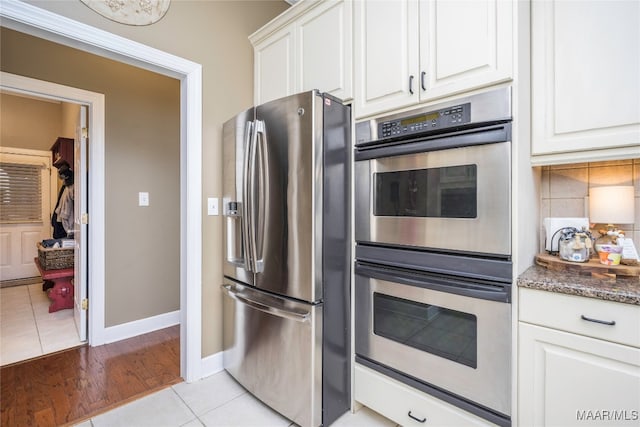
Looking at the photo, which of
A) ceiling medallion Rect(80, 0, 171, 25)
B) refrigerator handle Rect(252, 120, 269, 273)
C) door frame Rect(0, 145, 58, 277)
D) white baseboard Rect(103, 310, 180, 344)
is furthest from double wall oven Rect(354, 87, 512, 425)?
door frame Rect(0, 145, 58, 277)

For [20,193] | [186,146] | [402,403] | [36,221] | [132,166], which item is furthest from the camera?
[36,221]

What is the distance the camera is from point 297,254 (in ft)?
5.12

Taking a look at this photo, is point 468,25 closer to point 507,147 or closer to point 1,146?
point 507,147

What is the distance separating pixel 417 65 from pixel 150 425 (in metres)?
2.30

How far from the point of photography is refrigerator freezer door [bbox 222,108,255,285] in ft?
6.04

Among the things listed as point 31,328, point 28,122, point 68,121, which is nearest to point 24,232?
point 28,122

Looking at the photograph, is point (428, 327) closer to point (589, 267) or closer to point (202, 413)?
point (589, 267)

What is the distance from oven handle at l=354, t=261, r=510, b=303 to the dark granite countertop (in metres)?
0.09

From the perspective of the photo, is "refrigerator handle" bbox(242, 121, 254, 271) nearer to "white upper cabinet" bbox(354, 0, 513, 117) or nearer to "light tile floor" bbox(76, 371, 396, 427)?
"white upper cabinet" bbox(354, 0, 513, 117)

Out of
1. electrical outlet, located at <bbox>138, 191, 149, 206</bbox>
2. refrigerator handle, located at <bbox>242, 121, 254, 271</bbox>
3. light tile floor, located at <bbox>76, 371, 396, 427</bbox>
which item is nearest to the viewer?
light tile floor, located at <bbox>76, 371, 396, 427</bbox>

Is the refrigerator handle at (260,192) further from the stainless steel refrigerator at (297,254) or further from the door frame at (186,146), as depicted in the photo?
the door frame at (186,146)

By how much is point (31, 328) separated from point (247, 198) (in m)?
2.81

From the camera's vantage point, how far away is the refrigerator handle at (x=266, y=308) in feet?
5.02

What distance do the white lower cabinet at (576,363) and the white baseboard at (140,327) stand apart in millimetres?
2884
